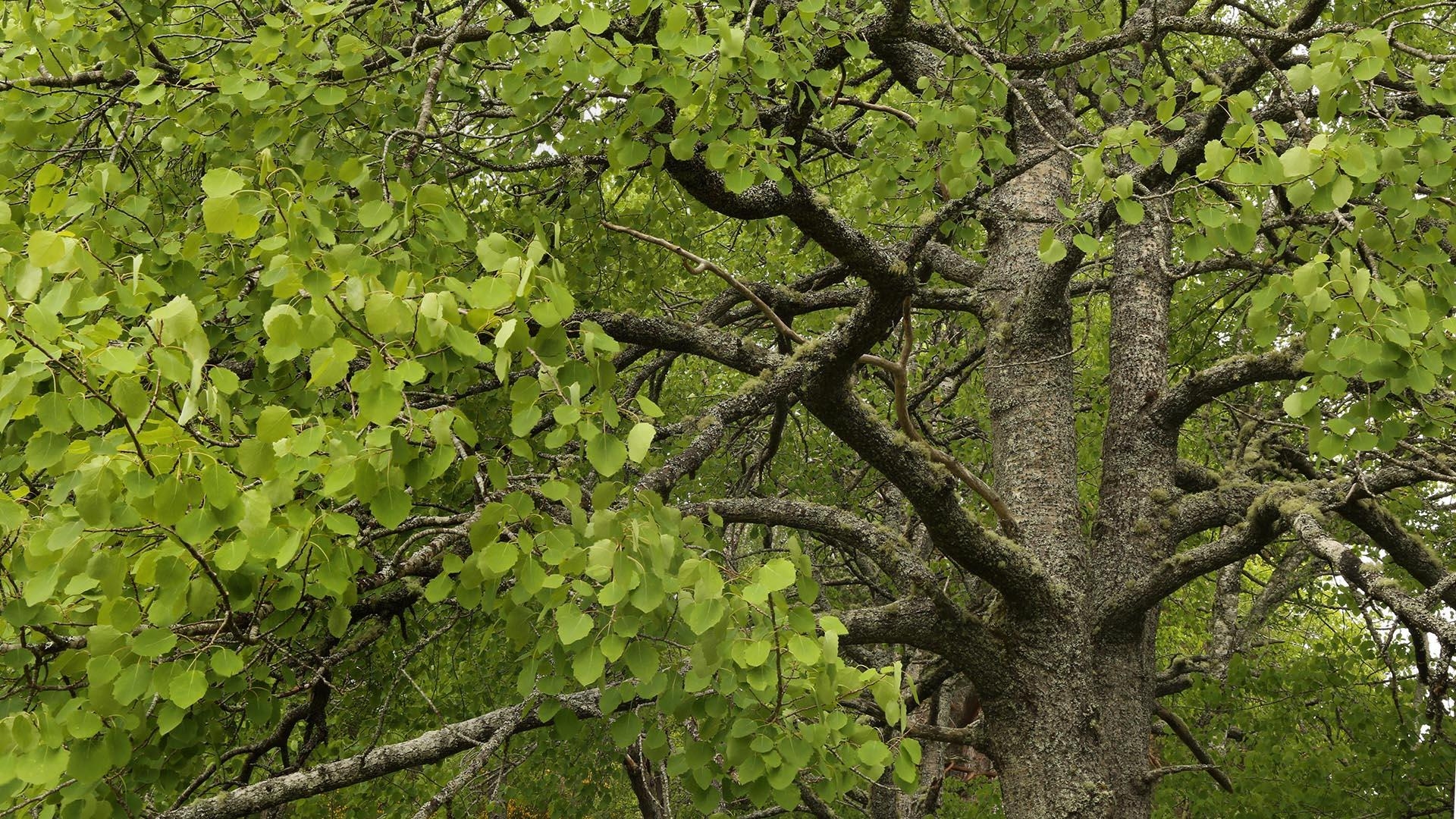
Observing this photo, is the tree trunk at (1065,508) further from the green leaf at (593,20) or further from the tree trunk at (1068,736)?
the green leaf at (593,20)

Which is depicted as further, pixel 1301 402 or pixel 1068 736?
pixel 1068 736

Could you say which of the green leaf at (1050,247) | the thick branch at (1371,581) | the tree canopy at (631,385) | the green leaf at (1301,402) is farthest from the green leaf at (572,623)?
the thick branch at (1371,581)

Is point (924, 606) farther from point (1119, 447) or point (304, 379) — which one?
point (304, 379)

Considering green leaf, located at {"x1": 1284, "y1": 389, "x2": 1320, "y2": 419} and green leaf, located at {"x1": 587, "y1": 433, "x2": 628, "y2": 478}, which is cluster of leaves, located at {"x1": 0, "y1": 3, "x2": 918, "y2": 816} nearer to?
green leaf, located at {"x1": 587, "y1": 433, "x2": 628, "y2": 478}

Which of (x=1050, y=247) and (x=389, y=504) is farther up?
(x=1050, y=247)

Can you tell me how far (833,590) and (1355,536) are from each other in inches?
192

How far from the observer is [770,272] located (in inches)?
421

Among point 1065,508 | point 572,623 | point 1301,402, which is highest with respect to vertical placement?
point 1301,402

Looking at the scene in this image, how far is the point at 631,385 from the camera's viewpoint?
242 inches

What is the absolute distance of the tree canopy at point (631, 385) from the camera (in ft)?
8.66

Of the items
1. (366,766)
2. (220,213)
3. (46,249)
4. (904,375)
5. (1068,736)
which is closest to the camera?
(46,249)

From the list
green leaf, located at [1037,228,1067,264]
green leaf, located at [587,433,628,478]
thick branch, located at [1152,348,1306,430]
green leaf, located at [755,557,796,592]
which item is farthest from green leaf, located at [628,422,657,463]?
thick branch, located at [1152,348,1306,430]

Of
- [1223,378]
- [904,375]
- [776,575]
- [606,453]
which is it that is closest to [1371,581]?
[1223,378]

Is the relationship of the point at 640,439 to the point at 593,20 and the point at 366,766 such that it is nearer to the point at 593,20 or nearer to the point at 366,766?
the point at 593,20
